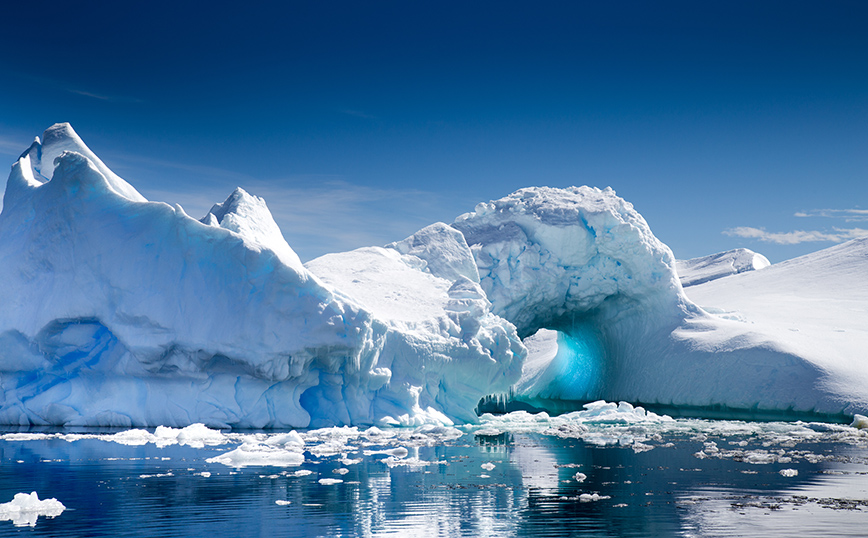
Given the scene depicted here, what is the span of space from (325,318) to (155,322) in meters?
3.91

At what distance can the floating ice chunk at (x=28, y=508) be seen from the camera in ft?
25.2

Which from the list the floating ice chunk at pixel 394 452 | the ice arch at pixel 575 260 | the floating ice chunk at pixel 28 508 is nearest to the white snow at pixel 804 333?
the ice arch at pixel 575 260

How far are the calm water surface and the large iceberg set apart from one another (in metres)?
3.13

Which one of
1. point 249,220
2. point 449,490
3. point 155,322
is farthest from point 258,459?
point 249,220

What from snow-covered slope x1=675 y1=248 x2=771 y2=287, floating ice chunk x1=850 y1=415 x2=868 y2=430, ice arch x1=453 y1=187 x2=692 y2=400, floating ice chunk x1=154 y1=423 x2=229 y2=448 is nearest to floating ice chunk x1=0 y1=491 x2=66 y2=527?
floating ice chunk x1=154 y1=423 x2=229 y2=448

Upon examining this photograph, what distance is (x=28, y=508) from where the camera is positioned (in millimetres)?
7863

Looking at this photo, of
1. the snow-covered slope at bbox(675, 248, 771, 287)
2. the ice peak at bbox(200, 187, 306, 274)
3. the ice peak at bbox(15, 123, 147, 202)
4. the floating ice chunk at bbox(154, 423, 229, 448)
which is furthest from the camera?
the snow-covered slope at bbox(675, 248, 771, 287)

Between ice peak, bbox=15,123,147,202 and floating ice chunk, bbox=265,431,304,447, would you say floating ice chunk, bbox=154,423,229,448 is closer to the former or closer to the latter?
floating ice chunk, bbox=265,431,304,447

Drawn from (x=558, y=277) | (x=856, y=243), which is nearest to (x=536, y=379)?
(x=558, y=277)

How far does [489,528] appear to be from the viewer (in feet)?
25.6

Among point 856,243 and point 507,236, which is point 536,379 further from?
point 856,243

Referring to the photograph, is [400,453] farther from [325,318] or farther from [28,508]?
[28,508]

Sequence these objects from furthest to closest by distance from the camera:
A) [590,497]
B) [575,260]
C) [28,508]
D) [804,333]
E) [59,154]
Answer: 1. [575,260]
2. [804,333]
3. [59,154]
4. [590,497]
5. [28,508]

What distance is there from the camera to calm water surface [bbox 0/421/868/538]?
303 inches
